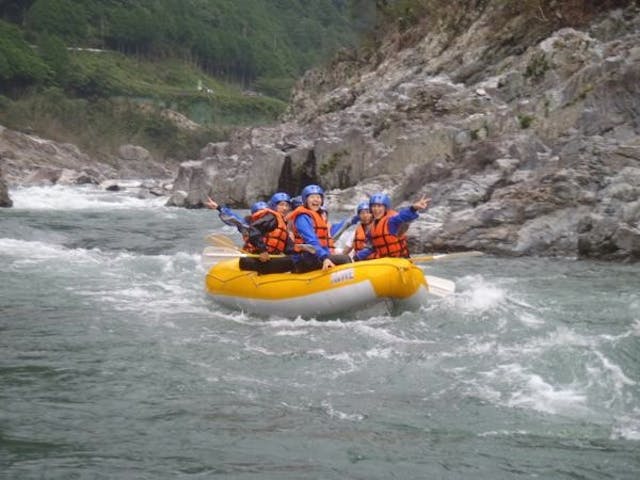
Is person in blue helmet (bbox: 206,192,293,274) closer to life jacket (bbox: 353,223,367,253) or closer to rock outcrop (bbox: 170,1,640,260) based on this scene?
life jacket (bbox: 353,223,367,253)

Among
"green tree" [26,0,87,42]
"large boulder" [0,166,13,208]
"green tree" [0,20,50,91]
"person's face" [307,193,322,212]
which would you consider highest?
"green tree" [26,0,87,42]

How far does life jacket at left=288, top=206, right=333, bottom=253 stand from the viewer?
30.8 ft

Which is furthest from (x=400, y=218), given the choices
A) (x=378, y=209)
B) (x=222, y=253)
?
(x=222, y=253)

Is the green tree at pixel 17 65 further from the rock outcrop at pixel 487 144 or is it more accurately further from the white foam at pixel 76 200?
the rock outcrop at pixel 487 144

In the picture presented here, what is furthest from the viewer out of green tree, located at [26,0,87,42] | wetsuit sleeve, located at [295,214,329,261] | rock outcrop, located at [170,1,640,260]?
green tree, located at [26,0,87,42]

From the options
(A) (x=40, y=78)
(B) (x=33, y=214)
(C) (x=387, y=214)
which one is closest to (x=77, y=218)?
(B) (x=33, y=214)

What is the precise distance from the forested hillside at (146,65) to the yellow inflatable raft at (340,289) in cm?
4644

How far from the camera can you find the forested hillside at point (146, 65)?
75.7 m

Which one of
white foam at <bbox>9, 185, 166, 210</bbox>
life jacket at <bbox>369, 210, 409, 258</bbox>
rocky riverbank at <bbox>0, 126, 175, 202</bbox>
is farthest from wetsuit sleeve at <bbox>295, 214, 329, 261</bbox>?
rocky riverbank at <bbox>0, 126, 175, 202</bbox>

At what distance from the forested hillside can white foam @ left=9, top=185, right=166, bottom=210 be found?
2616 centimetres

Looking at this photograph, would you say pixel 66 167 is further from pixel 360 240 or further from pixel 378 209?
pixel 378 209

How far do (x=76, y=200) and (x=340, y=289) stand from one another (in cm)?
2347

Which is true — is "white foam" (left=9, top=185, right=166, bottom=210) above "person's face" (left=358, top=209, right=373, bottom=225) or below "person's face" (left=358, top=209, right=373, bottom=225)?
above

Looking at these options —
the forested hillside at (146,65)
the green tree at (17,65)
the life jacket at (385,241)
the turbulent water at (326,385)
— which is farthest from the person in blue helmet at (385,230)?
the green tree at (17,65)
